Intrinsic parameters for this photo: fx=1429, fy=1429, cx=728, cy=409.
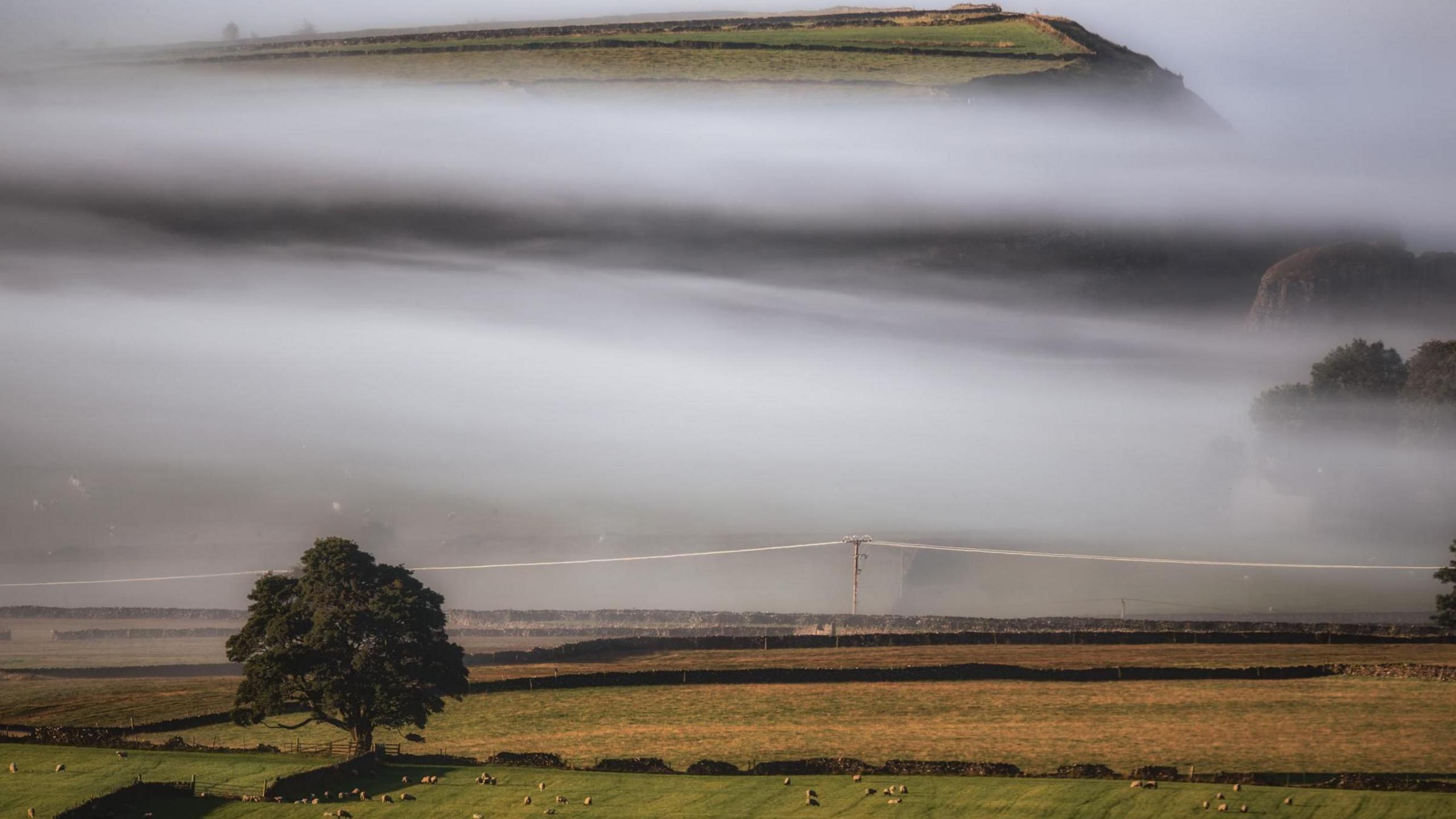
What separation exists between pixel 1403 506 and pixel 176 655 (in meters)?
142

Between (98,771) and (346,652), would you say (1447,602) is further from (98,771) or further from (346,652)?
(98,771)

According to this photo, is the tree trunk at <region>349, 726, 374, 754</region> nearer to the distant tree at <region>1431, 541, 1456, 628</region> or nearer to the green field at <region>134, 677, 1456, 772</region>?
the green field at <region>134, 677, 1456, 772</region>

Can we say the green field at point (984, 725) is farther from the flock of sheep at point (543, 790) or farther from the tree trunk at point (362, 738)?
the flock of sheep at point (543, 790)

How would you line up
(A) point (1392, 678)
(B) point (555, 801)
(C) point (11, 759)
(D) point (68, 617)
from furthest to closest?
(D) point (68, 617) → (A) point (1392, 678) → (C) point (11, 759) → (B) point (555, 801)

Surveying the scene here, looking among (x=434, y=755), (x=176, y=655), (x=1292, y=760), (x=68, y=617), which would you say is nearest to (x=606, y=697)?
(x=434, y=755)

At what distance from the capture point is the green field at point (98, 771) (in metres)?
62.5

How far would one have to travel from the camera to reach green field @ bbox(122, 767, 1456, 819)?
60.6 m

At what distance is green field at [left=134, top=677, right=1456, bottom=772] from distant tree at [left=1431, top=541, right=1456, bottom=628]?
21.4 meters

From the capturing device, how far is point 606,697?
292 ft

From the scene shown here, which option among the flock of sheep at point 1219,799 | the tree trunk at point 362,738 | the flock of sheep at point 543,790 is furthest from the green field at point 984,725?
the flock of sheep at point 543,790

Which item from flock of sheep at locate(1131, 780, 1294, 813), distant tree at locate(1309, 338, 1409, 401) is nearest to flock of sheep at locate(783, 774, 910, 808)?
flock of sheep at locate(1131, 780, 1294, 813)

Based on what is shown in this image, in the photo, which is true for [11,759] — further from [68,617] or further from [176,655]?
[68,617]

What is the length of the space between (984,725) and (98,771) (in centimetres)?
4537

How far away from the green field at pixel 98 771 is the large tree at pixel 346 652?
3.42 meters
